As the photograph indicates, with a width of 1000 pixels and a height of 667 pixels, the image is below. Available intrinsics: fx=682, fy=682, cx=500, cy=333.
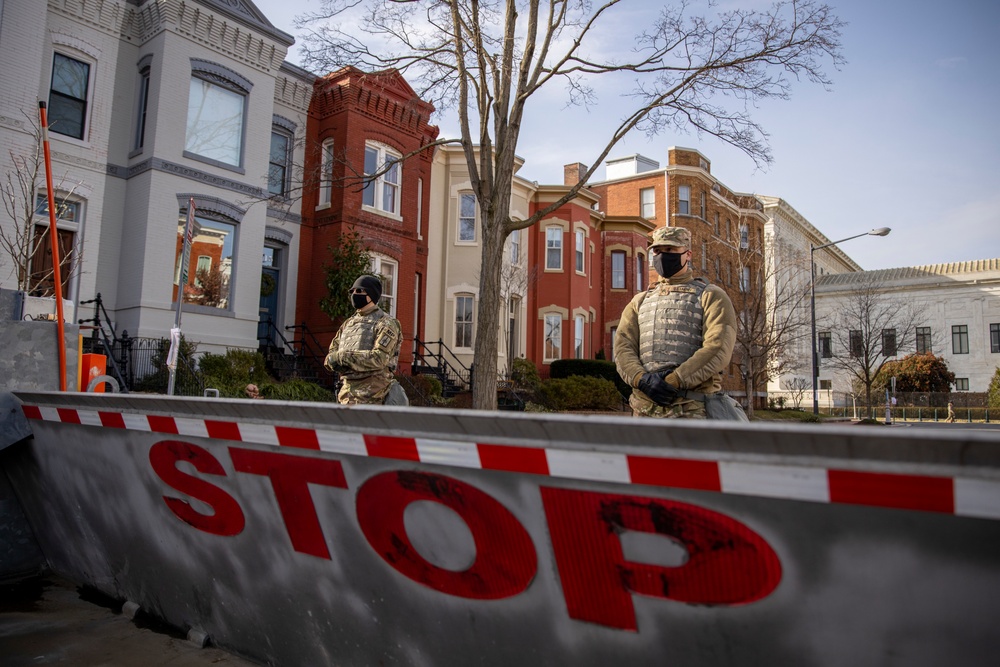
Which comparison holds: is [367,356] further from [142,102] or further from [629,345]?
[142,102]

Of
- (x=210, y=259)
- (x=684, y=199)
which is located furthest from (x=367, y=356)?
(x=684, y=199)

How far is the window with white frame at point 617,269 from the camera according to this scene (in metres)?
32.7

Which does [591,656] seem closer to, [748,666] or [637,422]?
[748,666]

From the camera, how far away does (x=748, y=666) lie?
174 cm

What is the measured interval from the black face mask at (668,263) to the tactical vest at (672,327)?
0.09 meters

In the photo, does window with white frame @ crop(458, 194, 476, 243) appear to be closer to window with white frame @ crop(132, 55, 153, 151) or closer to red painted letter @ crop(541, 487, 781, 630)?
window with white frame @ crop(132, 55, 153, 151)

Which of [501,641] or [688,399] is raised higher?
[688,399]

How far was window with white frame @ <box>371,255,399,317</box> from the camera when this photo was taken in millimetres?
20913

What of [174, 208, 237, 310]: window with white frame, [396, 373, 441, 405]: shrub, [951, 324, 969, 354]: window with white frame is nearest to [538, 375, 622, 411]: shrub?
[396, 373, 441, 405]: shrub

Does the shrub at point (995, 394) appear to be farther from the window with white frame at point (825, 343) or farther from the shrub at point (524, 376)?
the shrub at point (524, 376)

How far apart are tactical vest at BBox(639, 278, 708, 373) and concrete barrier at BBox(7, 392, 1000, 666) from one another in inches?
80.9

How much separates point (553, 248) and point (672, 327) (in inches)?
1004

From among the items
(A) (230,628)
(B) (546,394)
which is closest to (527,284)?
(B) (546,394)

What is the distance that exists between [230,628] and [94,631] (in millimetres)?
1014
